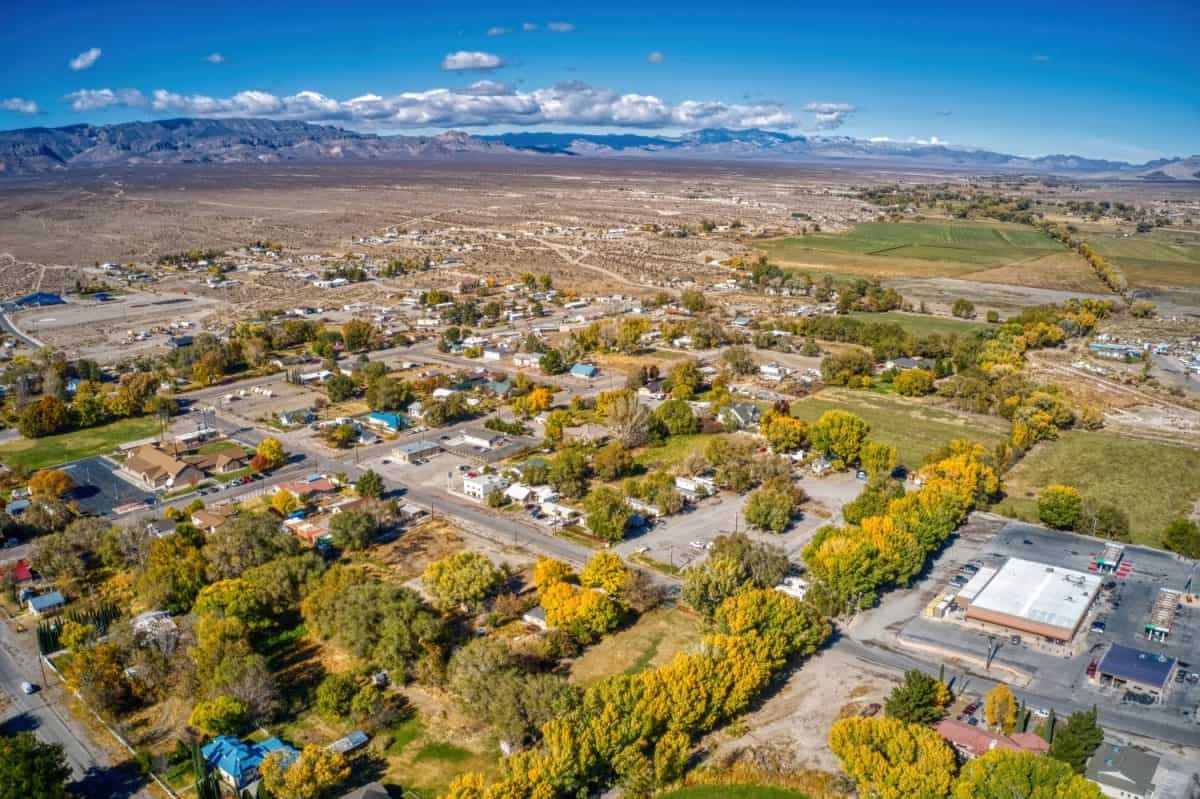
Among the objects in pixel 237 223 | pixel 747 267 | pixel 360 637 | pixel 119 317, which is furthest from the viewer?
pixel 237 223

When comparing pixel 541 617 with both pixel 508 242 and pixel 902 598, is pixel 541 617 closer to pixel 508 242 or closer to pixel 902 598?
pixel 902 598

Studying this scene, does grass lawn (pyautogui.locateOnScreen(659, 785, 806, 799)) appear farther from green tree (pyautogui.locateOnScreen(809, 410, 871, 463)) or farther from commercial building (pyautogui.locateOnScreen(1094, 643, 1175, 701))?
green tree (pyautogui.locateOnScreen(809, 410, 871, 463))

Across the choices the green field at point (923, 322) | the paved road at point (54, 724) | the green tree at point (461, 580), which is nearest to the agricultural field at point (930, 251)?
the green field at point (923, 322)

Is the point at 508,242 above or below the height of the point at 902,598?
above

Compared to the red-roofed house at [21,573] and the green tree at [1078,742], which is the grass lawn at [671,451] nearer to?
the green tree at [1078,742]

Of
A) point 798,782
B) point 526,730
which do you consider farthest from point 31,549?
point 798,782
